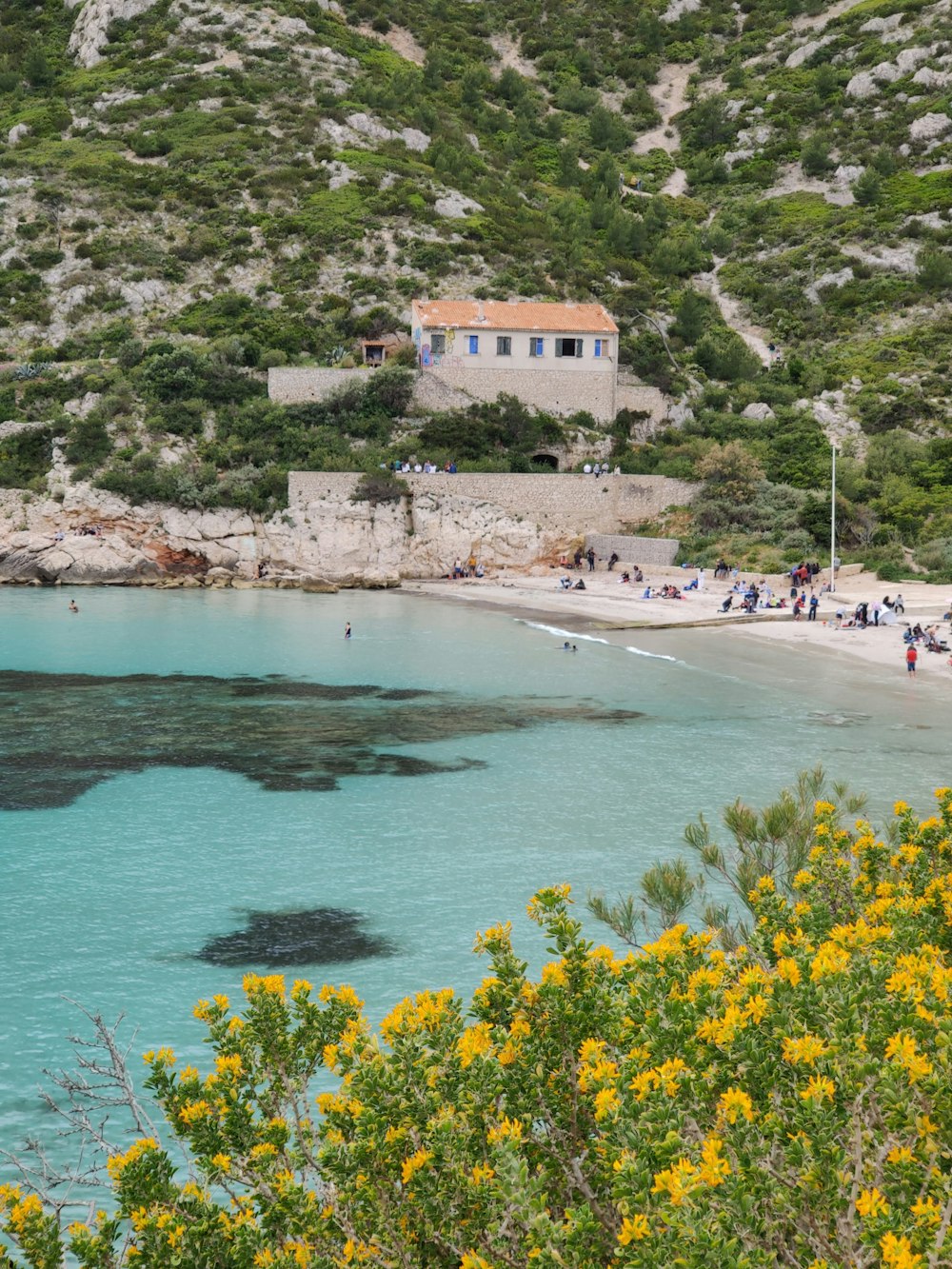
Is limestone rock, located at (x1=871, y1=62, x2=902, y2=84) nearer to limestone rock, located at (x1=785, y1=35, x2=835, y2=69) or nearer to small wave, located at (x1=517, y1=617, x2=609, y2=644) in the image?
limestone rock, located at (x1=785, y1=35, x2=835, y2=69)

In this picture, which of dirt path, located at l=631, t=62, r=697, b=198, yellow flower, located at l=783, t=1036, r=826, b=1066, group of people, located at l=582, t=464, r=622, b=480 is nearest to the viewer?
yellow flower, located at l=783, t=1036, r=826, b=1066

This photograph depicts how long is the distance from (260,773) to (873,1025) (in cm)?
1903

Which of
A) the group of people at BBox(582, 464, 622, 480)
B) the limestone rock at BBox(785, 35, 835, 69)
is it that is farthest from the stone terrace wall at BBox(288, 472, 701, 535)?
the limestone rock at BBox(785, 35, 835, 69)

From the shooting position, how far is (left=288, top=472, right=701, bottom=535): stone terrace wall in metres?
58.4

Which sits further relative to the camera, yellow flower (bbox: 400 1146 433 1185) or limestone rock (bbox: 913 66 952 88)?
limestone rock (bbox: 913 66 952 88)

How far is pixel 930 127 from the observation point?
97.0 meters

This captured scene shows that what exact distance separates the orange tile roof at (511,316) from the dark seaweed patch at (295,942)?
2050 inches

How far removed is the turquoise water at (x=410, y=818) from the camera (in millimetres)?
13461

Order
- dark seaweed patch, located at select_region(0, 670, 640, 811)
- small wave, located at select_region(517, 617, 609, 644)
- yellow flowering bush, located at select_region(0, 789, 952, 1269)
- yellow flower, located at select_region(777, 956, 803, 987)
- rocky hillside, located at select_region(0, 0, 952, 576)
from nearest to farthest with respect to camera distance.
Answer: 1. yellow flowering bush, located at select_region(0, 789, 952, 1269)
2. yellow flower, located at select_region(777, 956, 803, 987)
3. dark seaweed patch, located at select_region(0, 670, 640, 811)
4. small wave, located at select_region(517, 617, 609, 644)
5. rocky hillside, located at select_region(0, 0, 952, 576)

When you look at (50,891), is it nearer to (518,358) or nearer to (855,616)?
(855,616)

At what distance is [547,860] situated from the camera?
1761 cm

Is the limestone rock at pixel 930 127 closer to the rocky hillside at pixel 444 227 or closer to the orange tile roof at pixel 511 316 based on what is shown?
the rocky hillside at pixel 444 227

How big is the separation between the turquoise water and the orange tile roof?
100 ft

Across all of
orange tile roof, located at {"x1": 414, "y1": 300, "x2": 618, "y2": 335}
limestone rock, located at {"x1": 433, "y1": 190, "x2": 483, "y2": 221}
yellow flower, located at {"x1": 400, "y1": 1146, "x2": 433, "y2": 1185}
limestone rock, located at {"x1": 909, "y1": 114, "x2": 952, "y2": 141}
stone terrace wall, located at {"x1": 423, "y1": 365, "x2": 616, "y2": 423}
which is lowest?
yellow flower, located at {"x1": 400, "y1": 1146, "x2": 433, "y2": 1185}
